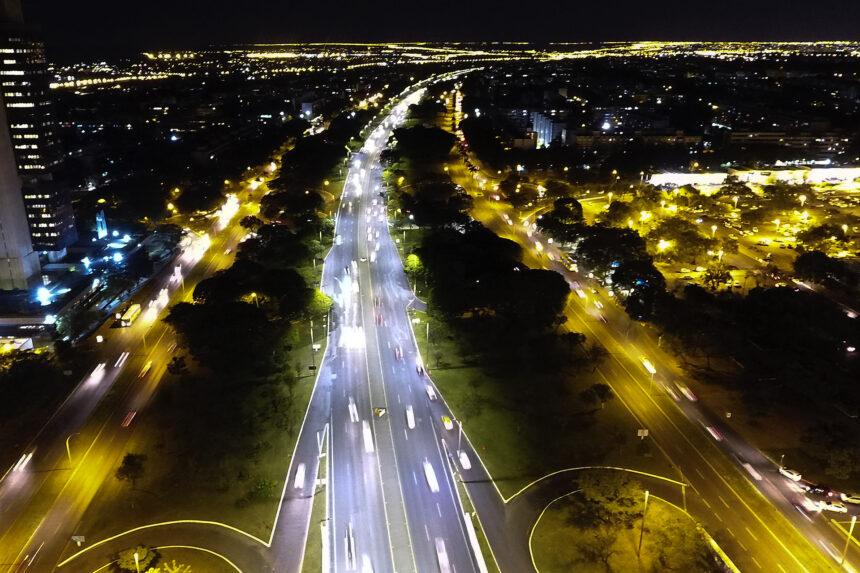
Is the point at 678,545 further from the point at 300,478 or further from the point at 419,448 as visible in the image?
the point at 300,478

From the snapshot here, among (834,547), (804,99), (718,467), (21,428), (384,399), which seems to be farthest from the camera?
(804,99)

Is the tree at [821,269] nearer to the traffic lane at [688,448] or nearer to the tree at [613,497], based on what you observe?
the traffic lane at [688,448]

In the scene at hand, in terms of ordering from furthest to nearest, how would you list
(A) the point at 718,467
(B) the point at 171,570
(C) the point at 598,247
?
1. (C) the point at 598,247
2. (A) the point at 718,467
3. (B) the point at 171,570

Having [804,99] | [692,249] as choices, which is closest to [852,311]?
[692,249]

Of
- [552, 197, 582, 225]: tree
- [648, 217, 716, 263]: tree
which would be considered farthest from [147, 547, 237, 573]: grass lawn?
[552, 197, 582, 225]: tree

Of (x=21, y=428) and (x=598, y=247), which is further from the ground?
(x=598, y=247)

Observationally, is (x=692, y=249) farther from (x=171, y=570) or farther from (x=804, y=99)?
(x=804, y=99)
